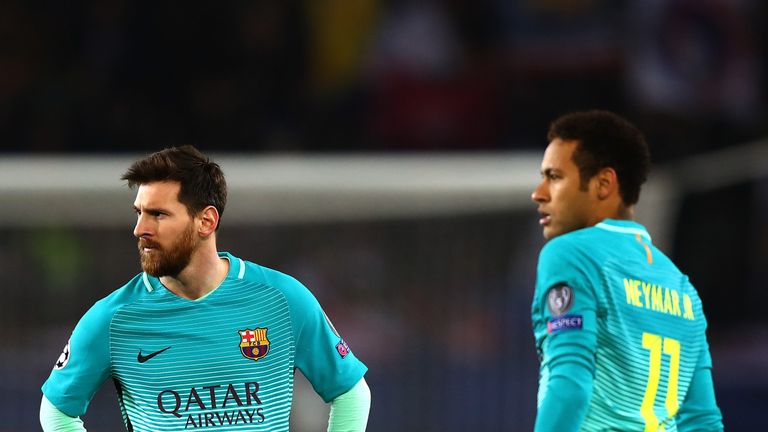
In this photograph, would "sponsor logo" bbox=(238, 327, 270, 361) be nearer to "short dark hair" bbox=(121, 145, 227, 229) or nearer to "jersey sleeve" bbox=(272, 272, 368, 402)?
"jersey sleeve" bbox=(272, 272, 368, 402)

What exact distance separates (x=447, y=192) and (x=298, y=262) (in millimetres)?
1133

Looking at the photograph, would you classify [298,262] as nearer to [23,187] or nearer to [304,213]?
[304,213]

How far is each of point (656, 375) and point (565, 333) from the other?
358 mm

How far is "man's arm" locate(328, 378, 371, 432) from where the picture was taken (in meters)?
3.89

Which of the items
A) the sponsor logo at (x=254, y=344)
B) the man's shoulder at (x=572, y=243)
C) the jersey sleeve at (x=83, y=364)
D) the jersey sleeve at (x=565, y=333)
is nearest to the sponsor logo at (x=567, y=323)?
the jersey sleeve at (x=565, y=333)

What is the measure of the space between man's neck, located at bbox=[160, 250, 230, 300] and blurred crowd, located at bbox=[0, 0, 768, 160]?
28.7 feet

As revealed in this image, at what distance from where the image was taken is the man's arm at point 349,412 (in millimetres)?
3893

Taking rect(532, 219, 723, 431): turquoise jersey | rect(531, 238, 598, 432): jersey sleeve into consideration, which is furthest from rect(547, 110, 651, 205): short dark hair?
rect(531, 238, 598, 432): jersey sleeve

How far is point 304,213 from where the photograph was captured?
31.0 feet

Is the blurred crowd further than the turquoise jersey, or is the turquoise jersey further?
the blurred crowd

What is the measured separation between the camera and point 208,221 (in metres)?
3.77

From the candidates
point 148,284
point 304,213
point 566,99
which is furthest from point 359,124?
point 148,284

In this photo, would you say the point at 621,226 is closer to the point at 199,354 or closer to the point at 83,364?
the point at 199,354

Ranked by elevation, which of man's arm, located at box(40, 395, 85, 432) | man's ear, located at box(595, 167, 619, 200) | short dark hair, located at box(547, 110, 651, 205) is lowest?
man's arm, located at box(40, 395, 85, 432)
